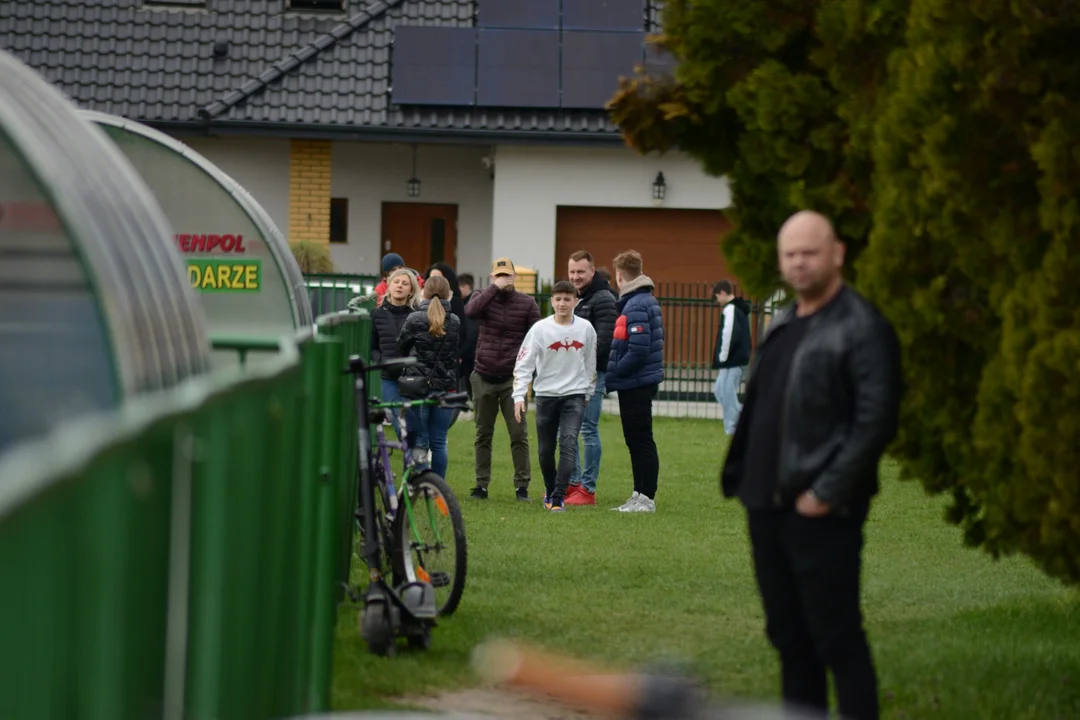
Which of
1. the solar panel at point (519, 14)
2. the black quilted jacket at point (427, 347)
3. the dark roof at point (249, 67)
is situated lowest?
the black quilted jacket at point (427, 347)

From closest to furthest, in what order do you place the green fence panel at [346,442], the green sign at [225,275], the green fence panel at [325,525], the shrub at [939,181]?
the green fence panel at [325,525] → the shrub at [939,181] → the green fence panel at [346,442] → the green sign at [225,275]

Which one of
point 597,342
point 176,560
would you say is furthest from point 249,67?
point 176,560

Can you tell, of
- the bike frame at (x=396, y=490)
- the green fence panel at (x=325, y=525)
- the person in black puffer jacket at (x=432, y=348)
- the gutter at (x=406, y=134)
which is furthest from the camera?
the gutter at (x=406, y=134)

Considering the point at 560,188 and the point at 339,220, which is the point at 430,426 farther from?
the point at 339,220

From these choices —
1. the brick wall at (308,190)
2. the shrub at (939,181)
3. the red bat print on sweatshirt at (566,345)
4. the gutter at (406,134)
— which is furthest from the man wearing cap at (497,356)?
the brick wall at (308,190)

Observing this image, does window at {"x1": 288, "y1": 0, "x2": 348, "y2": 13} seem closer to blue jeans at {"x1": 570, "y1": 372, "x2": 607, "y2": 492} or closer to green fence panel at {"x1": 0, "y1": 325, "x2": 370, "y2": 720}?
blue jeans at {"x1": 570, "y1": 372, "x2": 607, "y2": 492}

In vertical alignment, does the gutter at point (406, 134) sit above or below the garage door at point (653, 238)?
above

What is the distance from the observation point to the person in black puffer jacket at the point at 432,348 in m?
12.6

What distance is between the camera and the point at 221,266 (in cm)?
858

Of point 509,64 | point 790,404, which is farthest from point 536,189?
point 790,404

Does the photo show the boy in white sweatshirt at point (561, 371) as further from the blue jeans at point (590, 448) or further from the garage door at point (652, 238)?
the garage door at point (652, 238)

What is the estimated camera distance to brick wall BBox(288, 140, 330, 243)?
27656 mm

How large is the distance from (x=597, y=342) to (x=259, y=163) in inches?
605

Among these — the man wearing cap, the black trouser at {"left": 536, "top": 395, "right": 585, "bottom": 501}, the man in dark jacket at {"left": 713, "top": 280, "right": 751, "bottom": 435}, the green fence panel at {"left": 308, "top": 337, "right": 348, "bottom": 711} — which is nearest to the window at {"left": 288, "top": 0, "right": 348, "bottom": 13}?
the man in dark jacket at {"left": 713, "top": 280, "right": 751, "bottom": 435}
